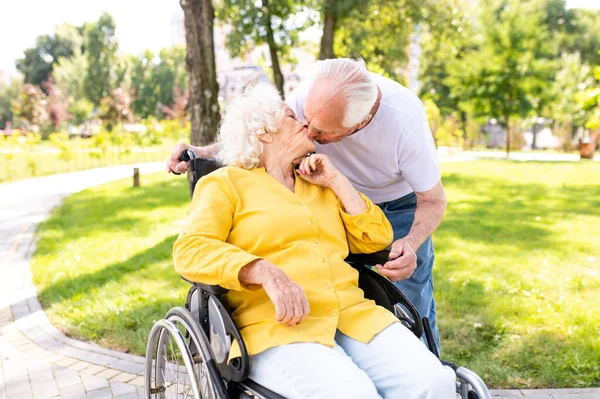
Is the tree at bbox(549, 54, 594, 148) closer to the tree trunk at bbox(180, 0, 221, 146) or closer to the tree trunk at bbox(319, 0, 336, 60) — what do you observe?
the tree trunk at bbox(319, 0, 336, 60)

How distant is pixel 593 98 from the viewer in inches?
338

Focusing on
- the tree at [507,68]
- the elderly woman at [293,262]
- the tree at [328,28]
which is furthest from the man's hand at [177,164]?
the tree at [507,68]

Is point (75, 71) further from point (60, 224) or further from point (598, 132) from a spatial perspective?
point (60, 224)

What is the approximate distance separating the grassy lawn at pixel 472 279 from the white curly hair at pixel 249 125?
72.3 inches

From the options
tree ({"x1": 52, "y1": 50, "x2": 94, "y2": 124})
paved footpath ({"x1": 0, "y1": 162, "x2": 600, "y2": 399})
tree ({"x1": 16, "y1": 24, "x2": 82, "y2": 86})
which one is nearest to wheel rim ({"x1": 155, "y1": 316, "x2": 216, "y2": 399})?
paved footpath ({"x1": 0, "y1": 162, "x2": 600, "y2": 399})

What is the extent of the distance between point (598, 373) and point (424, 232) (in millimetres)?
1482

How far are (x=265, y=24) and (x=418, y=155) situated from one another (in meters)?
12.9

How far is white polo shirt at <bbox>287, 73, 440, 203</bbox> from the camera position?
240 centimetres

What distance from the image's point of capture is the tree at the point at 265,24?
47.5 feet

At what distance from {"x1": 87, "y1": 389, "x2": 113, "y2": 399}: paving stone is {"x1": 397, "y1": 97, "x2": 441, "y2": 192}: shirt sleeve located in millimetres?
1830

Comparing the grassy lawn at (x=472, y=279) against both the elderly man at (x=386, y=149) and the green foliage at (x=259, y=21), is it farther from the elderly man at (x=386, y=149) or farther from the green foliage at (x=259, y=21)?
the green foliage at (x=259, y=21)

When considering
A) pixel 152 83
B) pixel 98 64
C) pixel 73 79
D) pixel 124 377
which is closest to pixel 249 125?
pixel 124 377

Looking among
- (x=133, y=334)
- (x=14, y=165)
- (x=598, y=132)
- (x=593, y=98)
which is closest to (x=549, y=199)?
(x=593, y=98)

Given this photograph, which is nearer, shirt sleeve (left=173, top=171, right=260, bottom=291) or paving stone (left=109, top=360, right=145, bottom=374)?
shirt sleeve (left=173, top=171, right=260, bottom=291)
